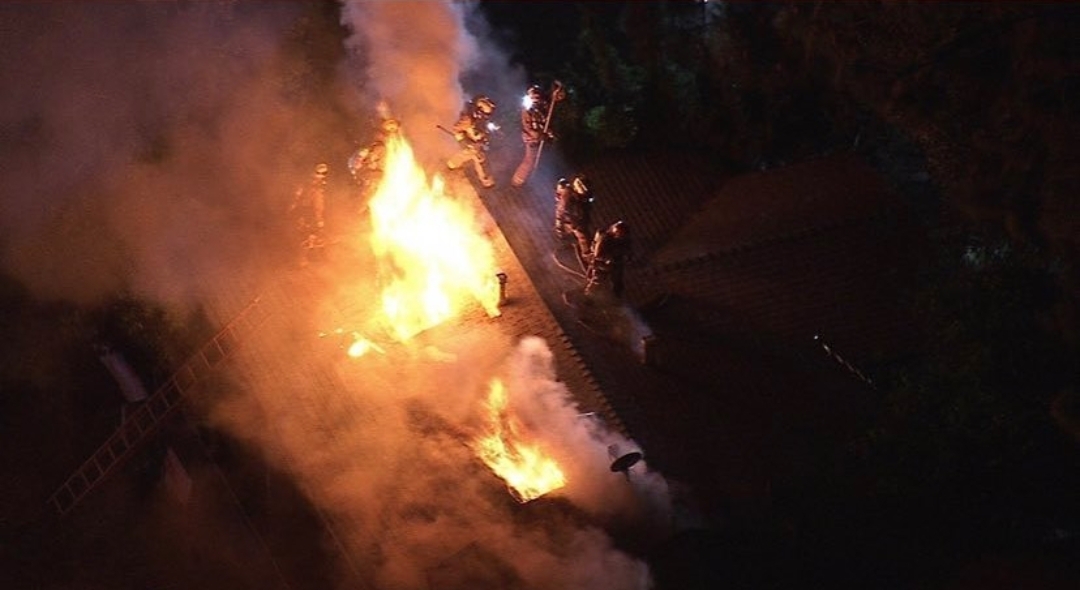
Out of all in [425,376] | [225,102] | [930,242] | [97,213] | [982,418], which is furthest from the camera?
[225,102]

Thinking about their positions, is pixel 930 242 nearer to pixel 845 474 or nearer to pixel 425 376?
pixel 845 474

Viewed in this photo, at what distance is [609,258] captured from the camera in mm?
10539

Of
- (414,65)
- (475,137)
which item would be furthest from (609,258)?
(414,65)

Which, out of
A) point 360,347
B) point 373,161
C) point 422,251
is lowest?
point 360,347

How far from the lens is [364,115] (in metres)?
14.1

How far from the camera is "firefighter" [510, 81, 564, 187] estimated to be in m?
12.5

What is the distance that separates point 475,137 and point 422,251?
2032 millimetres

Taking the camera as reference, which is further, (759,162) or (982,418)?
(759,162)

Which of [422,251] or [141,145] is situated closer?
[422,251]

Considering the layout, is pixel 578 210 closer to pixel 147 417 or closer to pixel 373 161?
pixel 373 161

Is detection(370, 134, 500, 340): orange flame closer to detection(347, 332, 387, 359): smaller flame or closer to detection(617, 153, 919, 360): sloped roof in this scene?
detection(347, 332, 387, 359): smaller flame

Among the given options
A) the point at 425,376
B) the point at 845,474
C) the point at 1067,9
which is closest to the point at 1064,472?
the point at 845,474

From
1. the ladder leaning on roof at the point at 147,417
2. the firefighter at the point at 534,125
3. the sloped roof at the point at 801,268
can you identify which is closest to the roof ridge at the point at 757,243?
the sloped roof at the point at 801,268

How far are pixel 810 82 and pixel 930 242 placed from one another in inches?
134
